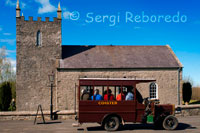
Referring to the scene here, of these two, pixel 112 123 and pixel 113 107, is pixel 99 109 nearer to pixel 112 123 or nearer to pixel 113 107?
pixel 113 107

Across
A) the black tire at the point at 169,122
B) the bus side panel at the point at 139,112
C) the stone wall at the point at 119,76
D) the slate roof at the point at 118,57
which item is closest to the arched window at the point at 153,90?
the stone wall at the point at 119,76

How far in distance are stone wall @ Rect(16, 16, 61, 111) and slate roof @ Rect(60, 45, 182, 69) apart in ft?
5.66

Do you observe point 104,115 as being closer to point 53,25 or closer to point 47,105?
point 47,105

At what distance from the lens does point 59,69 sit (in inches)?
869

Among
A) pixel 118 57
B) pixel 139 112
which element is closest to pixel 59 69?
pixel 118 57

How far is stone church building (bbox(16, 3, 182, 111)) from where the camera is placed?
72.5 feet

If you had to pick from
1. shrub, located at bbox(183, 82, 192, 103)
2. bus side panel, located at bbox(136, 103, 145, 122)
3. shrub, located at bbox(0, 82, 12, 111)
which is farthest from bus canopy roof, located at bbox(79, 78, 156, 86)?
shrub, located at bbox(183, 82, 192, 103)

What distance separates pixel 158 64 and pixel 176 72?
2.01m

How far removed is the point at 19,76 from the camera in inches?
874

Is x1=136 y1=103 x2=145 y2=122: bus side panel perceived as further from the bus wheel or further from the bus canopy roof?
the bus canopy roof

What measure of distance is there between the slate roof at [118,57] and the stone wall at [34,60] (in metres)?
1.73

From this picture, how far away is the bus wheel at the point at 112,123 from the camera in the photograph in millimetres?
10562

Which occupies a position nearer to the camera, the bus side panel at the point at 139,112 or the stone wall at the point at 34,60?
the bus side panel at the point at 139,112

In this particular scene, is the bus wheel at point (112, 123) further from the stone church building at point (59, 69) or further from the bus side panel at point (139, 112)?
the stone church building at point (59, 69)
